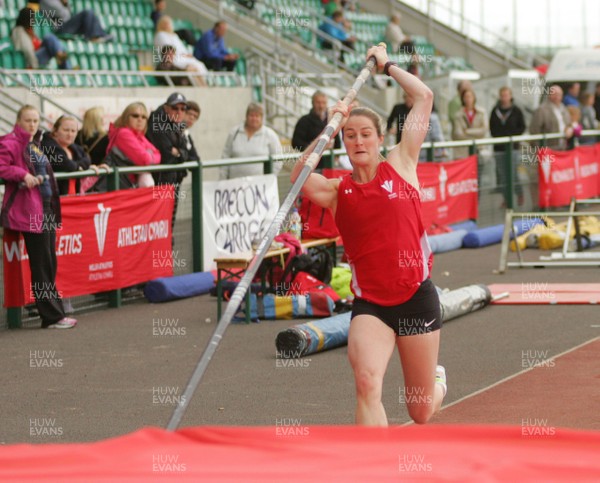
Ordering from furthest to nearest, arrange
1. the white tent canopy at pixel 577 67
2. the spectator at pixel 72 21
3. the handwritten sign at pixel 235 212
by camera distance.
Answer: the white tent canopy at pixel 577 67, the spectator at pixel 72 21, the handwritten sign at pixel 235 212

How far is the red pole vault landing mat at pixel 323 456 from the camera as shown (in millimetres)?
4418

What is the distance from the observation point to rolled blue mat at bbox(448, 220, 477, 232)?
21.0 meters

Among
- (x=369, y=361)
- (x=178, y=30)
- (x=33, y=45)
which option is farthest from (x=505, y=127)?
(x=369, y=361)

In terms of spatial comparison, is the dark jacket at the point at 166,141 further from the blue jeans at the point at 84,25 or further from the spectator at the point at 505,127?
the spectator at the point at 505,127

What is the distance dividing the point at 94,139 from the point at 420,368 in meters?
8.68

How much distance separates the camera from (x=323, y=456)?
15.2 feet

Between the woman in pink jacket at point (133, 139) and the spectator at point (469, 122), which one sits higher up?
the spectator at point (469, 122)

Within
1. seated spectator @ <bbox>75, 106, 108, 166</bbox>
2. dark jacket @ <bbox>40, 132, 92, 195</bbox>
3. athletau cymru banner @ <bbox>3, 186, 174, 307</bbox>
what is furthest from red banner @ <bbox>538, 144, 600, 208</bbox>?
dark jacket @ <bbox>40, 132, 92, 195</bbox>

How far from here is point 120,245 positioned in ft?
46.3

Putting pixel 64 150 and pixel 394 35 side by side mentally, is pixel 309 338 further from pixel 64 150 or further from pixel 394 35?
pixel 394 35

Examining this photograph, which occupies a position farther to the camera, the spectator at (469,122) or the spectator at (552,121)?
the spectator at (552,121)

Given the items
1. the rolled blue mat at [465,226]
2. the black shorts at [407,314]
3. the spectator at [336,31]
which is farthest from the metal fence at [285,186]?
the spectator at [336,31]

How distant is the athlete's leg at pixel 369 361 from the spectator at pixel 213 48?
18.5 meters

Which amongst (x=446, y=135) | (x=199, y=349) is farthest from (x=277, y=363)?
(x=446, y=135)
